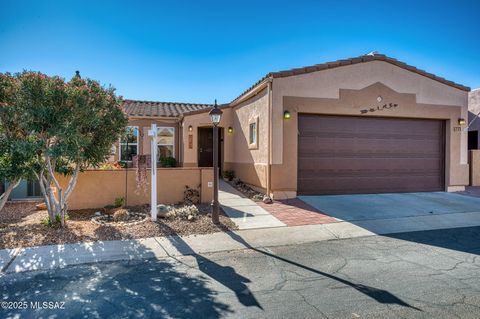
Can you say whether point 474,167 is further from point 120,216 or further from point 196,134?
point 120,216

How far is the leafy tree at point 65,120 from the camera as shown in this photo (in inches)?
226

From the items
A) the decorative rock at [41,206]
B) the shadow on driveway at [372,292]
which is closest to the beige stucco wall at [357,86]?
the shadow on driveway at [372,292]

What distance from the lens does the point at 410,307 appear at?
3.44 metres

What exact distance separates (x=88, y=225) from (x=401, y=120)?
11.0 m

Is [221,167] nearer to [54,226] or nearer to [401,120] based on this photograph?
[401,120]

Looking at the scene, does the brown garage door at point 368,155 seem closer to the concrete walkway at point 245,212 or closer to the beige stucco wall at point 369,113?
the beige stucco wall at point 369,113

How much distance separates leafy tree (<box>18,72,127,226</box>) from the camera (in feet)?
18.8

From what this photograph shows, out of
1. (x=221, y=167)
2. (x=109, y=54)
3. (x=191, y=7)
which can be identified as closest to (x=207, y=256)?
(x=191, y=7)

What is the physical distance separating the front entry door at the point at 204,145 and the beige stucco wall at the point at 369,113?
6.18 meters

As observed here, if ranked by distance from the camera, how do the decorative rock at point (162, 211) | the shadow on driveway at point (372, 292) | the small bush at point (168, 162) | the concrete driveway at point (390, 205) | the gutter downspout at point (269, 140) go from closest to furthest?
the shadow on driveway at point (372, 292)
the decorative rock at point (162, 211)
the concrete driveway at point (390, 205)
the gutter downspout at point (269, 140)
the small bush at point (168, 162)

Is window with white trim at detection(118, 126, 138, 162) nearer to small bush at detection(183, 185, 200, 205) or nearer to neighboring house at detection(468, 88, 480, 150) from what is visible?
small bush at detection(183, 185, 200, 205)

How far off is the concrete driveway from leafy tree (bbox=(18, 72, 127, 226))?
608cm

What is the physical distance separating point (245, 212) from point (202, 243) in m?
2.65

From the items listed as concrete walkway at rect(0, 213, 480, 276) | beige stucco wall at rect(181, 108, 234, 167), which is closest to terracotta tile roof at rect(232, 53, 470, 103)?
beige stucco wall at rect(181, 108, 234, 167)
